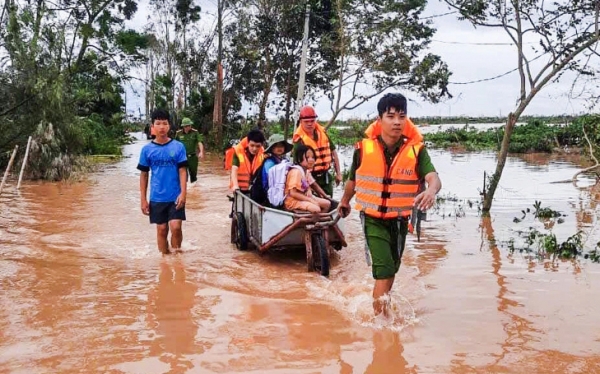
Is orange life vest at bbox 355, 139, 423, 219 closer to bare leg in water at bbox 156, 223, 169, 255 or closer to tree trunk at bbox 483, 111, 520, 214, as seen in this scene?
bare leg in water at bbox 156, 223, 169, 255

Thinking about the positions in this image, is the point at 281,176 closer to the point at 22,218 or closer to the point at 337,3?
the point at 22,218

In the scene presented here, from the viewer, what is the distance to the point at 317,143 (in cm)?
822

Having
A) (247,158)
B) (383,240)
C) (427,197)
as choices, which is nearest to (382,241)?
(383,240)

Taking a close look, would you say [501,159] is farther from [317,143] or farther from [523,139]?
[523,139]

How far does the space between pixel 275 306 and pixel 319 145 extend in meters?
3.13

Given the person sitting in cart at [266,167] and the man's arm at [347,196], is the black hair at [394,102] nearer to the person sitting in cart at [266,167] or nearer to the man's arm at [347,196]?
the man's arm at [347,196]

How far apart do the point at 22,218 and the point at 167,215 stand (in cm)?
453

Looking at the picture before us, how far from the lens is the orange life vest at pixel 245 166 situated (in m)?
8.52

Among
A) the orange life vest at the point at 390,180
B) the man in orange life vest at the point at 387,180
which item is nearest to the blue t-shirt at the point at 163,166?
the man in orange life vest at the point at 387,180

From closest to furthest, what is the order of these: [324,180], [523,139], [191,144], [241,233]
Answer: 1. [241,233]
2. [324,180]
3. [191,144]
4. [523,139]

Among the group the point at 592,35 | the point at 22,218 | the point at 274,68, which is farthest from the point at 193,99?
the point at 592,35

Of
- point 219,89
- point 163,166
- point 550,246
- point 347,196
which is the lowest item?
point 550,246

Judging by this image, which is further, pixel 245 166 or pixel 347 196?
pixel 245 166

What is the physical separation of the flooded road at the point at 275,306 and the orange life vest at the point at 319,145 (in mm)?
1224
